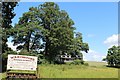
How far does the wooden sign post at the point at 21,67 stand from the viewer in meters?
19.5

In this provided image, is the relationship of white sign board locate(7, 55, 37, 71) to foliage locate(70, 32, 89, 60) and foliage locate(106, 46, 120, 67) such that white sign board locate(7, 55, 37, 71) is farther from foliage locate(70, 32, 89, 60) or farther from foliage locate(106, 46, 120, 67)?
foliage locate(106, 46, 120, 67)

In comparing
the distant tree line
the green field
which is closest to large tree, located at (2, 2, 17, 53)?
the green field

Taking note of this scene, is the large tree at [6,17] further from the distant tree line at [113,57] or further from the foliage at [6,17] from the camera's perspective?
the distant tree line at [113,57]

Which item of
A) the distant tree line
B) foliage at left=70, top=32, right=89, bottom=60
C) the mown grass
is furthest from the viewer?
the distant tree line

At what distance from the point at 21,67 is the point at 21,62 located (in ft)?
1.17

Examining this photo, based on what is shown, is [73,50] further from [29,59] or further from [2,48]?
[29,59]

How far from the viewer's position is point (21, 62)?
65.1 ft

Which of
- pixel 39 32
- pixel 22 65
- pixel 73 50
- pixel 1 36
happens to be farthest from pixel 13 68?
pixel 73 50

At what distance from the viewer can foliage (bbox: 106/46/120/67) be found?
86688 millimetres

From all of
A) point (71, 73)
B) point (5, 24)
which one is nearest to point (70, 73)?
point (71, 73)

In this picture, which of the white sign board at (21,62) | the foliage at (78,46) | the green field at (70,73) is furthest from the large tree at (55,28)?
the white sign board at (21,62)

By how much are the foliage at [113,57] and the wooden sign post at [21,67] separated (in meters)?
67.7

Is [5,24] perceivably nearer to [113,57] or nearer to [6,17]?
[6,17]

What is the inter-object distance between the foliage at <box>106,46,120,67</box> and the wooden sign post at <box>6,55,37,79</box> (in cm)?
6769
